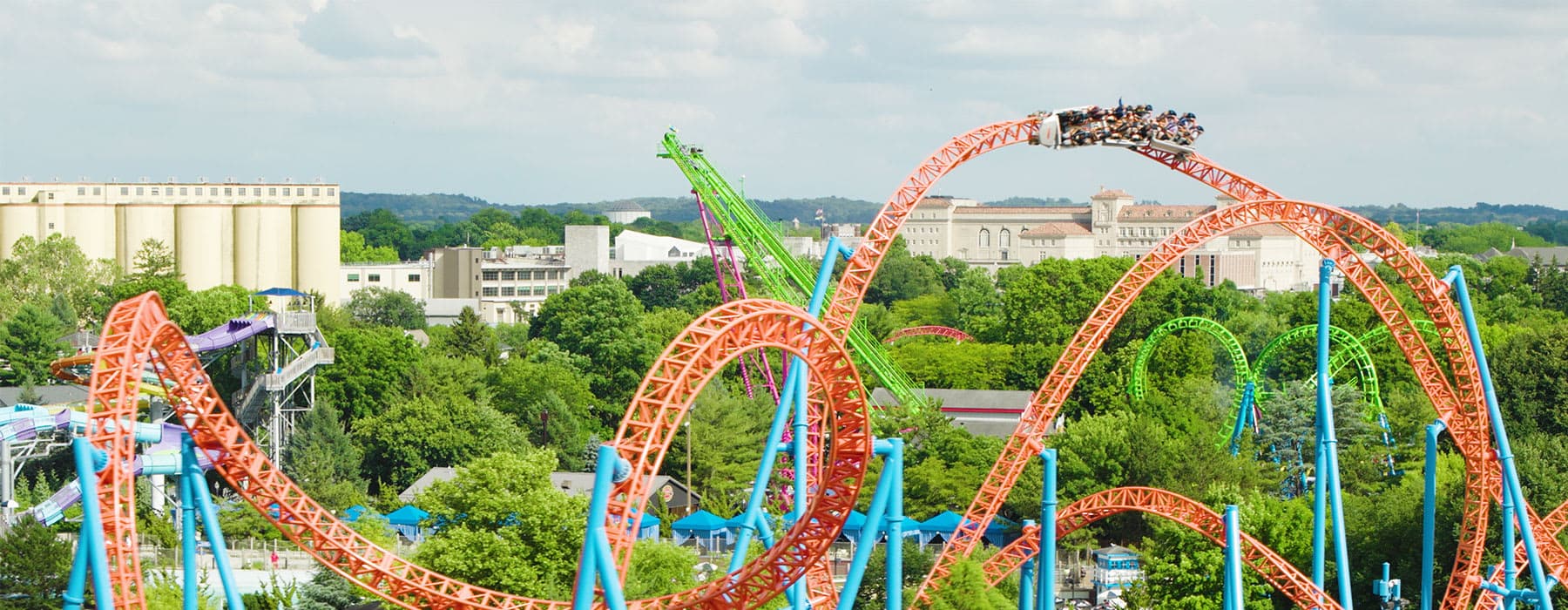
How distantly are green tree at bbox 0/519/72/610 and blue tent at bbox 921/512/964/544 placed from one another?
20437mm

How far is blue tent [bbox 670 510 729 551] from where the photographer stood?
48656mm

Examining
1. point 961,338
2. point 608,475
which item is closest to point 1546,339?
point 961,338

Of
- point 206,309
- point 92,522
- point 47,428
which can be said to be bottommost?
point 47,428

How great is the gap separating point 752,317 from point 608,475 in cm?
351

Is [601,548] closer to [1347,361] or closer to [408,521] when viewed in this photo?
[408,521]

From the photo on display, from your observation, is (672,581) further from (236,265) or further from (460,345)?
(236,265)

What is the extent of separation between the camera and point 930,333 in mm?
94750

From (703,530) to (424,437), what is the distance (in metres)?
12.2

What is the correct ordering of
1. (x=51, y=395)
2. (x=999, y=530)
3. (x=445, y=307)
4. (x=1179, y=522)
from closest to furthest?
(x=1179, y=522) < (x=999, y=530) < (x=51, y=395) < (x=445, y=307)

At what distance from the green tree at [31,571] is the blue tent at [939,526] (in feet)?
67.1

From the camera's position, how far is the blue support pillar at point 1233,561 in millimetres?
30062

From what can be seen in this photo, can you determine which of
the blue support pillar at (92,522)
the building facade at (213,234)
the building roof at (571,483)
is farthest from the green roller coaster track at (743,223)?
the building facade at (213,234)

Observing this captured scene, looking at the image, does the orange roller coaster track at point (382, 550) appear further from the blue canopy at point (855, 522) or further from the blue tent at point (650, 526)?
the blue canopy at point (855, 522)

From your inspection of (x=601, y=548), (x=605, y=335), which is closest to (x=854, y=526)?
(x=601, y=548)
